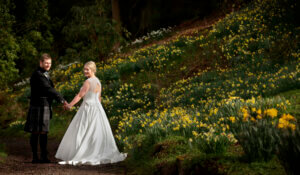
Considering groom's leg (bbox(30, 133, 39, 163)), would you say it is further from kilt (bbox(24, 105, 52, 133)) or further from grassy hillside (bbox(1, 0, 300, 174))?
grassy hillside (bbox(1, 0, 300, 174))

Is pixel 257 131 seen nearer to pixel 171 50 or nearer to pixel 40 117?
pixel 40 117

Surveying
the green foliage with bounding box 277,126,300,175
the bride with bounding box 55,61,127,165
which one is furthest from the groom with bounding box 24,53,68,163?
the green foliage with bounding box 277,126,300,175

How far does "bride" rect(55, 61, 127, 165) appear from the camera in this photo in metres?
6.32

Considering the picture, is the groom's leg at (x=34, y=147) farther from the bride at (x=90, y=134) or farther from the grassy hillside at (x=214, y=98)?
the grassy hillside at (x=214, y=98)

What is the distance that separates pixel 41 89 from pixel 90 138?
1245 mm

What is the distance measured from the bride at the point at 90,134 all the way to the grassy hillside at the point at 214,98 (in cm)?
32

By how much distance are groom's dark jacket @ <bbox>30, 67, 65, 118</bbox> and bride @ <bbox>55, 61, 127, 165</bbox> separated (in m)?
0.39

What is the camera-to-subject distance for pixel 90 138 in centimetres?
643

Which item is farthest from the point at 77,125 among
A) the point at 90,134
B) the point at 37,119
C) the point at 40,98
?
the point at 40,98

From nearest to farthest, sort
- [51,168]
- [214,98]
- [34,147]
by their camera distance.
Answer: [51,168], [34,147], [214,98]

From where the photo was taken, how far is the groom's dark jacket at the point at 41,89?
619cm

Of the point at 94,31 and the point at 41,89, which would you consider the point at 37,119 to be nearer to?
the point at 41,89

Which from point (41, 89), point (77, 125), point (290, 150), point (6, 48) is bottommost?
point (290, 150)

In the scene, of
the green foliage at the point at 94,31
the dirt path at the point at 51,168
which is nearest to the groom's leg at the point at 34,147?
the dirt path at the point at 51,168
